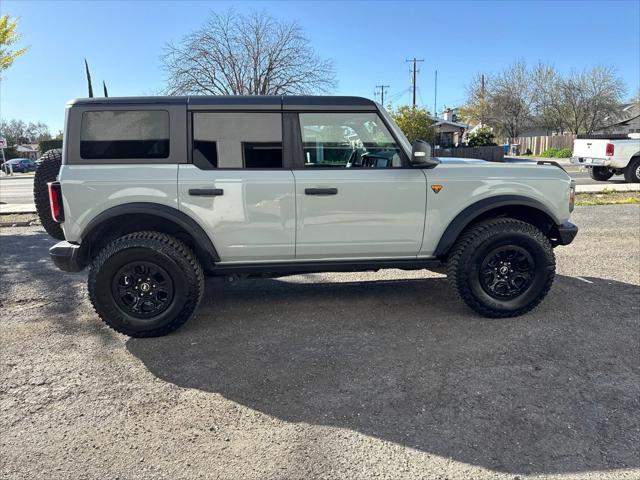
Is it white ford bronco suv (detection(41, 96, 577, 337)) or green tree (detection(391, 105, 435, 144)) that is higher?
green tree (detection(391, 105, 435, 144))

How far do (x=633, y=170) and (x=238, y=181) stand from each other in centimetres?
1503

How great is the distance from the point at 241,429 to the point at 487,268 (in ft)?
8.45

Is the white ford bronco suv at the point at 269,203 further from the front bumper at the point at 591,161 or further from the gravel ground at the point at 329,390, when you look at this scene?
the front bumper at the point at 591,161

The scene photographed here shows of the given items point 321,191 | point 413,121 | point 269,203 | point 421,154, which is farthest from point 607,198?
point 413,121

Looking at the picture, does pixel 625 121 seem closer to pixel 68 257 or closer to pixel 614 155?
pixel 614 155

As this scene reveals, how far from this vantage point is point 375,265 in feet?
13.6

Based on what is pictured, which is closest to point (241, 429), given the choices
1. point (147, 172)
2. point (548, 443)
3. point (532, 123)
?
point (548, 443)

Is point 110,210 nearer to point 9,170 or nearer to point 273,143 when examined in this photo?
point 273,143

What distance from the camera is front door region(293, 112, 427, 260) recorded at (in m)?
3.91

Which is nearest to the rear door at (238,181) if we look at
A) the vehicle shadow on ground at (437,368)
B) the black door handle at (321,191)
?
the black door handle at (321,191)

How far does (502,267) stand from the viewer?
13.7 feet

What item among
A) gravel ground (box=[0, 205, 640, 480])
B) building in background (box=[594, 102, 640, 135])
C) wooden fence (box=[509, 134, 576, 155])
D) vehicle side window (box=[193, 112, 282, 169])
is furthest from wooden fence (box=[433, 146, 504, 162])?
building in background (box=[594, 102, 640, 135])

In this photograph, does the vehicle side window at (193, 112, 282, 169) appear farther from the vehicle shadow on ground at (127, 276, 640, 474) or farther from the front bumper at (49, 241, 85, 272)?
the vehicle shadow on ground at (127, 276, 640, 474)

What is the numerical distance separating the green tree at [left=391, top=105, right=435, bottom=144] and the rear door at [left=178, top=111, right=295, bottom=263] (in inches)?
953
